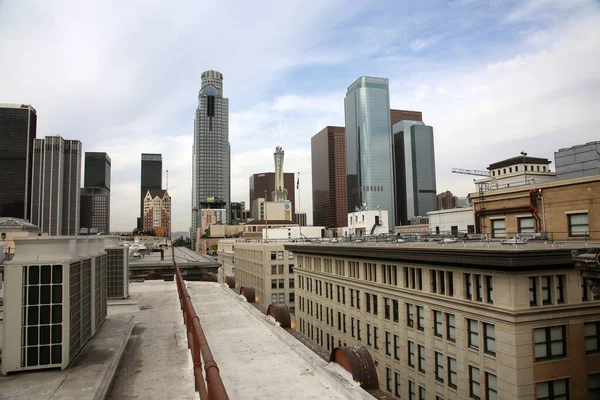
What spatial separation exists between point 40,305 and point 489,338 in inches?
811

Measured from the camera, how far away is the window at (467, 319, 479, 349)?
73.5ft

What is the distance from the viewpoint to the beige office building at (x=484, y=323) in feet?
66.0

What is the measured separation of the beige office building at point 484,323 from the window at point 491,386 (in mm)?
53

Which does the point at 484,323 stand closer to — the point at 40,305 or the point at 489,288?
the point at 489,288

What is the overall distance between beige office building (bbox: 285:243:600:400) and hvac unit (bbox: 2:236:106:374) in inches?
735

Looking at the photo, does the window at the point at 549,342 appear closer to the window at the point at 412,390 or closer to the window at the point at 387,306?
the window at the point at 412,390

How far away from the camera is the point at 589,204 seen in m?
26.7

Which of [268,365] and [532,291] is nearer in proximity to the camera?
[268,365]

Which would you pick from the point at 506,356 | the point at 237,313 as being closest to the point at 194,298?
the point at 237,313


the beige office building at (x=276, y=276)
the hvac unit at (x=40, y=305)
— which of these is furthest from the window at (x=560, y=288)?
the beige office building at (x=276, y=276)

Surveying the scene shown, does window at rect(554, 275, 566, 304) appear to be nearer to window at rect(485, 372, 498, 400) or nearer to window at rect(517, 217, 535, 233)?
window at rect(485, 372, 498, 400)

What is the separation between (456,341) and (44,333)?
68.3 ft

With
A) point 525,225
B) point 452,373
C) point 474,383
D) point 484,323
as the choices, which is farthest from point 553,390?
point 525,225

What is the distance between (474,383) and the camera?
22688 mm
